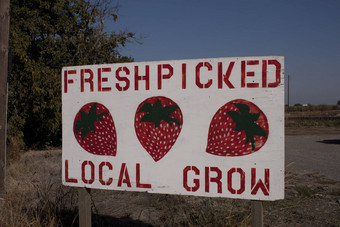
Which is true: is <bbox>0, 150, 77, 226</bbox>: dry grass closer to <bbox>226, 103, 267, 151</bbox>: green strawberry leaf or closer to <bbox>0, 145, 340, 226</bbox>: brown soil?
<bbox>0, 145, 340, 226</bbox>: brown soil

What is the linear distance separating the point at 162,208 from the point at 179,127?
96.5 inches

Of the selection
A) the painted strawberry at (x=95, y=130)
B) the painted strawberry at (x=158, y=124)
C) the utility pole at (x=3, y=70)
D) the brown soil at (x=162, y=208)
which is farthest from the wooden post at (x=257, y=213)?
the utility pole at (x=3, y=70)

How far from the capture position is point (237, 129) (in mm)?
2221

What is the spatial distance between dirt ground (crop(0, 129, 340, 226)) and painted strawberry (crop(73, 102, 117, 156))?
3.50 feet

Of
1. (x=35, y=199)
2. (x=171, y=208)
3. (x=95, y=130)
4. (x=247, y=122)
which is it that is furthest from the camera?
(x=35, y=199)

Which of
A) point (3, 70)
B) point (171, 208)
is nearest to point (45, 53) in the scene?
point (3, 70)

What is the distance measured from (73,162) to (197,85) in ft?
4.38

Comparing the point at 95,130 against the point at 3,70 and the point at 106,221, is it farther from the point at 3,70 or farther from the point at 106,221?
the point at 3,70

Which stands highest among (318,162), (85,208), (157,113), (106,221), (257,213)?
(157,113)

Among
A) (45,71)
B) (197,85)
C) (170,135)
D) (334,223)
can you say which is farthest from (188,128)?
(45,71)

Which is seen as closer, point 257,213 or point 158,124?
point 257,213

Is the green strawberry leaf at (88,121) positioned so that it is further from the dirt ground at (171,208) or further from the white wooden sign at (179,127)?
the dirt ground at (171,208)

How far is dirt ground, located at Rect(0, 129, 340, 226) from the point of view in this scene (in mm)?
3611

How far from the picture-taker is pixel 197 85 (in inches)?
91.0
